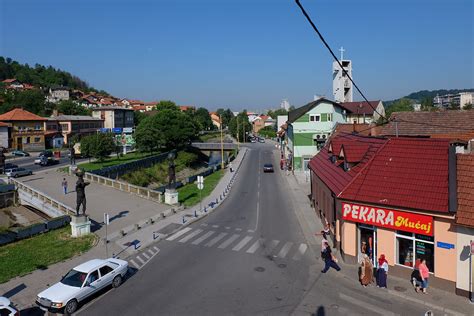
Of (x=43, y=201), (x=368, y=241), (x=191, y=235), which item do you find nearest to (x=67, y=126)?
(x=43, y=201)

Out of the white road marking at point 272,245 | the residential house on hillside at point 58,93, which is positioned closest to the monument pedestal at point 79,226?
the white road marking at point 272,245

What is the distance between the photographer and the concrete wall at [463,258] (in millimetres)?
15362

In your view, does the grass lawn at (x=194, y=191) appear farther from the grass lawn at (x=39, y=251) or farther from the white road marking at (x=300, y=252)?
the white road marking at (x=300, y=252)

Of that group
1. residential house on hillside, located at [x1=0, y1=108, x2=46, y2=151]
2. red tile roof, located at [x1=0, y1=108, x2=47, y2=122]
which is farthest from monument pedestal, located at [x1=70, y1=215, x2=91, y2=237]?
red tile roof, located at [x1=0, y1=108, x2=47, y2=122]

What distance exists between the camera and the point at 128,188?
1591 inches

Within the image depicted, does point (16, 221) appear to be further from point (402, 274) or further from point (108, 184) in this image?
point (402, 274)

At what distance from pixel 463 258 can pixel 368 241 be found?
420 centimetres

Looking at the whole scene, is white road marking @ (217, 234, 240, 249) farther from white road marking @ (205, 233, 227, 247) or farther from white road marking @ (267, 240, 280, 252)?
white road marking @ (267, 240, 280, 252)

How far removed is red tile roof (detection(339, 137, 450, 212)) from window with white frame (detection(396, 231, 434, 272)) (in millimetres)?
1404

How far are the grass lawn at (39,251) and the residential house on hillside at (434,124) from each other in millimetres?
24992

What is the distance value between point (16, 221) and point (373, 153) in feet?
109

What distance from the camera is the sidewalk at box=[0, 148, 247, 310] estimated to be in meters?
17.5

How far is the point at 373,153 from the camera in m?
21.1

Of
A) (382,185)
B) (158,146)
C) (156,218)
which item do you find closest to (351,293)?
(382,185)
